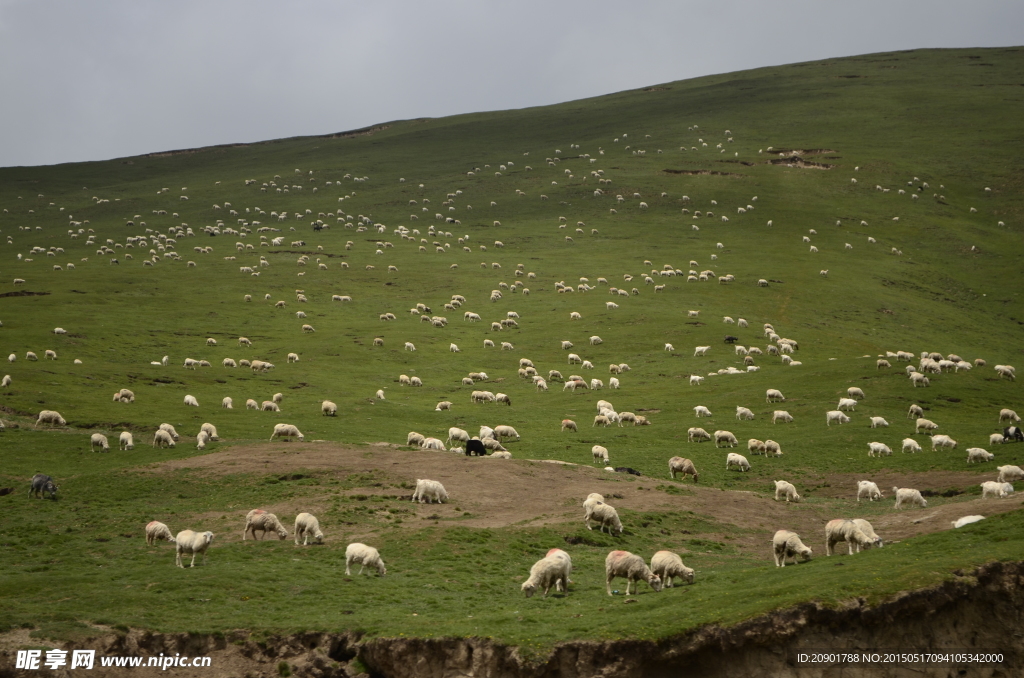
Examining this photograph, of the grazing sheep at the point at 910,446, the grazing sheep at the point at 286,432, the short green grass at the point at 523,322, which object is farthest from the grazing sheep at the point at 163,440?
the grazing sheep at the point at 910,446

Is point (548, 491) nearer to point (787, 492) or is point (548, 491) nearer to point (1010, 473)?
point (787, 492)

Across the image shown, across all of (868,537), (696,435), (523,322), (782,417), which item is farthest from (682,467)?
(523,322)

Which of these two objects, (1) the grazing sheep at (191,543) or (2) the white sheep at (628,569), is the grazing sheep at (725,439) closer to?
(2) the white sheep at (628,569)

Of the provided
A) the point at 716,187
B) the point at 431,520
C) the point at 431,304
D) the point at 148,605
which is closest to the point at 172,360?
the point at 431,304

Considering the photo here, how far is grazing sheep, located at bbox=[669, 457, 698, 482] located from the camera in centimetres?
3778

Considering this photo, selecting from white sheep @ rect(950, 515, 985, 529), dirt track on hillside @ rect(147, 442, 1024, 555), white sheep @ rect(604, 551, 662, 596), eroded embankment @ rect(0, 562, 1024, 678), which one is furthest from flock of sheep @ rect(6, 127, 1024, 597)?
eroded embankment @ rect(0, 562, 1024, 678)

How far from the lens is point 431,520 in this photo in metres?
28.3

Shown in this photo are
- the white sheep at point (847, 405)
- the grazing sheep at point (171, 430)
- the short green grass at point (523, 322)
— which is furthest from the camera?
the white sheep at point (847, 405)

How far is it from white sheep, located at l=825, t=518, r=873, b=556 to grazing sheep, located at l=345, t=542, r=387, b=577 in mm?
12681

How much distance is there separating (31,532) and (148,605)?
383 inches

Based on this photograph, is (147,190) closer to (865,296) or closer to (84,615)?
(865,296)

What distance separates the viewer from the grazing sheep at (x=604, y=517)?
2753 cm

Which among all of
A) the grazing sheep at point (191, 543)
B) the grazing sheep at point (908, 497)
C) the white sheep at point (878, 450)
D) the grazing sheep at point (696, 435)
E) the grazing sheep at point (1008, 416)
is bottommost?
the grazing sheep at point (1008, 416)

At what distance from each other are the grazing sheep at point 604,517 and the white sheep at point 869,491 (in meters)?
12.7
